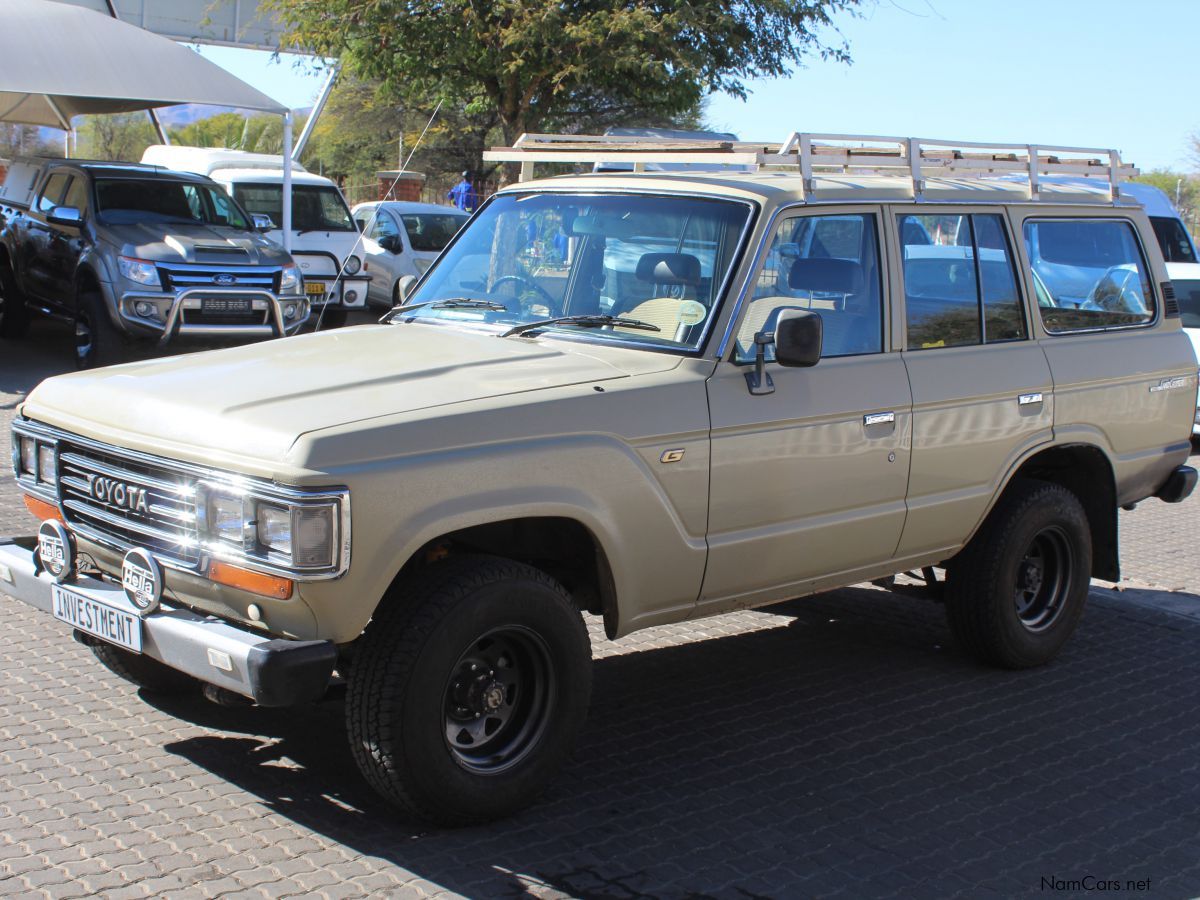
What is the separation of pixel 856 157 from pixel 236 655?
3.19m

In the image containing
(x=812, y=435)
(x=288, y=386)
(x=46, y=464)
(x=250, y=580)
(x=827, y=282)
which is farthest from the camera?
(x=827, y=282)

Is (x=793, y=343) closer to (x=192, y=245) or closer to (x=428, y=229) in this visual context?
(x=192, y=245)

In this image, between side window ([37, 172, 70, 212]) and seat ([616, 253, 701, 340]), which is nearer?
seat ([616, 253, 701, 340])

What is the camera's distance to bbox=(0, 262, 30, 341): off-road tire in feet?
48.6

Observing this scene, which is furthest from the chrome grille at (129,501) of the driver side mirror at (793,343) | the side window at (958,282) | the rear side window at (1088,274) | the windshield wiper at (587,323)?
the rear side window at (1088,274)

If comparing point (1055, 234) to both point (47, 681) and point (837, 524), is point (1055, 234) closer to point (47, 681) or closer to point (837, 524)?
point (837, 524)

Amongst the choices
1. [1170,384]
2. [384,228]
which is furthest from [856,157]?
[384,228]

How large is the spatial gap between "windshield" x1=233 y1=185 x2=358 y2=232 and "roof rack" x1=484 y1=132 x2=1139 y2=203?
11.2 metres

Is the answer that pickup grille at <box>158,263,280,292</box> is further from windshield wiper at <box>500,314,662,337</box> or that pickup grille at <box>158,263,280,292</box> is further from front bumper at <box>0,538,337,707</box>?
front bumper at <box>0,538,337,707</box>

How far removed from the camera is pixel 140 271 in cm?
1223

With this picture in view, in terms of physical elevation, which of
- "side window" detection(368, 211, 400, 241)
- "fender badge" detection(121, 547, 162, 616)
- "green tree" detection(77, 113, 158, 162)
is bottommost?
"fender badge" detection(121, 547, 162, 616)

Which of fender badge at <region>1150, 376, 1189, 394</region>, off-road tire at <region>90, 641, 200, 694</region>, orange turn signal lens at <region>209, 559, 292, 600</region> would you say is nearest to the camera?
orange turn signal lens at <region>209, 559, 292, 600</region>

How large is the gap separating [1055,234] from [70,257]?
32.8 feet

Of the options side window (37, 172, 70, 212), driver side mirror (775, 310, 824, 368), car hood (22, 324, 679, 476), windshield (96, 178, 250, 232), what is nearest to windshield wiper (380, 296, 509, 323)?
car hood (22, 324, 679, 476)
